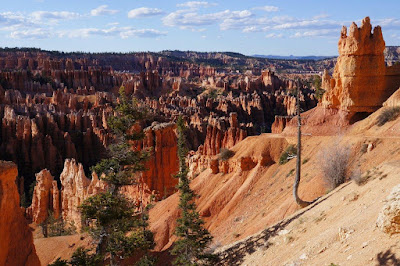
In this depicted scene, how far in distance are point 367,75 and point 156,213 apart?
57.1ft

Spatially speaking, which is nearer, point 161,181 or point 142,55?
point 161,181

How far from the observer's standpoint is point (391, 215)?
750 centimetres

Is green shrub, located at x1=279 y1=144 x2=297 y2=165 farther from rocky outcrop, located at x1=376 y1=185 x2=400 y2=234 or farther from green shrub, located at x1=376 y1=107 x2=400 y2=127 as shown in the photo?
rocky outcrop, located at x1=376 y1=185 x2=400 y2=234

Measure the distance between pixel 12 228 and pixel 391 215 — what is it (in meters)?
10.8

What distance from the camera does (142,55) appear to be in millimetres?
199375

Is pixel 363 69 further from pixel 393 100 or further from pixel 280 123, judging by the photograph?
pixel 280 123

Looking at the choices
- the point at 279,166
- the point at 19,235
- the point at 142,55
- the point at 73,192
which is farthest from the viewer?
the point at 142,55

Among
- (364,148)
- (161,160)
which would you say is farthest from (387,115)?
(161,160)

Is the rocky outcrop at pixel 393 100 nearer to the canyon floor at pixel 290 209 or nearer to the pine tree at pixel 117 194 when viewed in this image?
the canyon floor at pixel 290 209

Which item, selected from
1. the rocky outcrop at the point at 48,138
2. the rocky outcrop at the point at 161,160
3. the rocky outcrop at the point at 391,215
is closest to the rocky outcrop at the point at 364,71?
the rocky outcrop at the point at 161,160

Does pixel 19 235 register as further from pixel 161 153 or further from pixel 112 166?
pixel 161 153

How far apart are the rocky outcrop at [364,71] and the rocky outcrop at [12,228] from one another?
22.8 metres

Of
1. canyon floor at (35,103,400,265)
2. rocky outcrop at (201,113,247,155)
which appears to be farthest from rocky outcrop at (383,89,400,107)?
rocky outcrop at (201,113,247,155)

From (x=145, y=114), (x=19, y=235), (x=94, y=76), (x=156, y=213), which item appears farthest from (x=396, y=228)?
(x=94, y=76)
